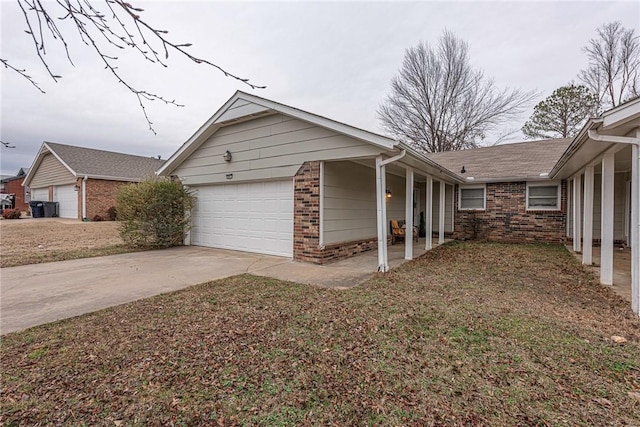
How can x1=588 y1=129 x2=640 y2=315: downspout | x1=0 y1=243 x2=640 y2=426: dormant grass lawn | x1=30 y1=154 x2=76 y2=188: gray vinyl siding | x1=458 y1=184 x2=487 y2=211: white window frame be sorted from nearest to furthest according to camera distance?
x1=0 y1=243 x2=640 y2=426: dormant grass lawn, x1=588 y1=129 x2=640 y2=315: downspout, x1=458 y1=184 x2=487 y2=211: white window frame, x1=30 y1=154 x2=76 y2=188: gray vinyl siding

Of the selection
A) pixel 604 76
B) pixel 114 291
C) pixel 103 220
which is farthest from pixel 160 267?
pixel 604 76

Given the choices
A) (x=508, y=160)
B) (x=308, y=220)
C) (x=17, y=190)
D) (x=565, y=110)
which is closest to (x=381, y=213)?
(x=308, y=220)

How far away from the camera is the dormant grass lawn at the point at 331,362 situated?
6.52ft

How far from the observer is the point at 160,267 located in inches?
258

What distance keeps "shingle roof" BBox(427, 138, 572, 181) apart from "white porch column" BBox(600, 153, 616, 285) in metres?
6.15

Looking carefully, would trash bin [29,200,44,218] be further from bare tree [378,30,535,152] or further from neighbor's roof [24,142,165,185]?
bare tree [378,30,535,152]

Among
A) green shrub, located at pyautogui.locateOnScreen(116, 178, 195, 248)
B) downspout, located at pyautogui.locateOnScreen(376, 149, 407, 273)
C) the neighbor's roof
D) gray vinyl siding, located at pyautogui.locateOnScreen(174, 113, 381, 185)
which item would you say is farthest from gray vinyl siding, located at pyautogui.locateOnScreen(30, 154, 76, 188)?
downspout, located at pyautogui.locateOnScreen(376, 149, 407, 273)

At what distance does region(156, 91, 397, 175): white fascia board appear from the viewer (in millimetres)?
5863

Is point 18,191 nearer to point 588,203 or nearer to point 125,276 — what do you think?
point 125,276

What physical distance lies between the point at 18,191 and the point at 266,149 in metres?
35.9

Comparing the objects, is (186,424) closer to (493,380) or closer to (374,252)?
(493,380)

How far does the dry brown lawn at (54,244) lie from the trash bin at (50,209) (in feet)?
24.3

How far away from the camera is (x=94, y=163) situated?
19125 millimetres

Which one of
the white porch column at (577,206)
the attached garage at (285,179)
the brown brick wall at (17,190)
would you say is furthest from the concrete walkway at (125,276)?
the brown brick wall at (17,190)
